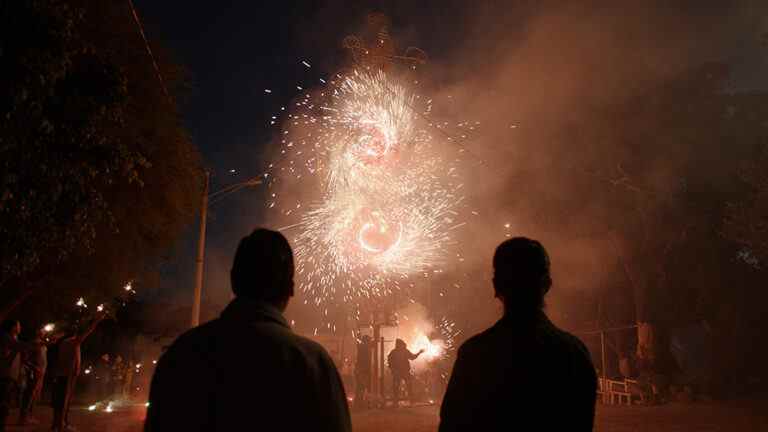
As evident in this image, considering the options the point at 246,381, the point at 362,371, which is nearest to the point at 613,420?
the point at 362,371

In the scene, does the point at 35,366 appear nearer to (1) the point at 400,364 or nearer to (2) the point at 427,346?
(1) the point at 400,364

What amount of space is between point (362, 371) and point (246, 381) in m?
16.0

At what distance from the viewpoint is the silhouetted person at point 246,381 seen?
1930 millimetres

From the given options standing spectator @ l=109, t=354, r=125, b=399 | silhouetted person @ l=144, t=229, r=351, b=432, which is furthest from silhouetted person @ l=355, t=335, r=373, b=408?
silhouetted person @ l=144, t=229, r=351, b=432

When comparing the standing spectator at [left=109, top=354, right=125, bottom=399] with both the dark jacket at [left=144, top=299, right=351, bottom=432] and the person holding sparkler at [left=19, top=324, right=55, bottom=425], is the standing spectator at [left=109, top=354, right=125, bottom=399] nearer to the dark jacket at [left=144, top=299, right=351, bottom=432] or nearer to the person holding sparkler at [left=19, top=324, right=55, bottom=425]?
the person holding sparkler at [left=19, top=324, right=55, bottom=425]

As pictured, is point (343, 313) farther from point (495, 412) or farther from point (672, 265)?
point (495, 412)

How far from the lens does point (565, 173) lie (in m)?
22.0

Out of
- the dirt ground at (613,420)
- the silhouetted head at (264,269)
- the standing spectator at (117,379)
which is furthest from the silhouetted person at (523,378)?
the standing spectator at (117,379)

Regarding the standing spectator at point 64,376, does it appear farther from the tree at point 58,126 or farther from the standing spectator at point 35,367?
the tree at point 58,126

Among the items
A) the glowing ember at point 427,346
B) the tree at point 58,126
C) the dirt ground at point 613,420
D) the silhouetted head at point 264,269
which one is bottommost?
the dirt ground at point 613,420

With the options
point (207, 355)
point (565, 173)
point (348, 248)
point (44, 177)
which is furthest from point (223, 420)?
point (565, 173)

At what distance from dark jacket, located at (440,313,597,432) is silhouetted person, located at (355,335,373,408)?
15.2 m

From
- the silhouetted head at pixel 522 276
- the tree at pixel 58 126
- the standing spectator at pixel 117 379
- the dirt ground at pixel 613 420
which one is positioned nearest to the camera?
the silhouetted head at pixel 522 276

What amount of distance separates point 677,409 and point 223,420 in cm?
1692
